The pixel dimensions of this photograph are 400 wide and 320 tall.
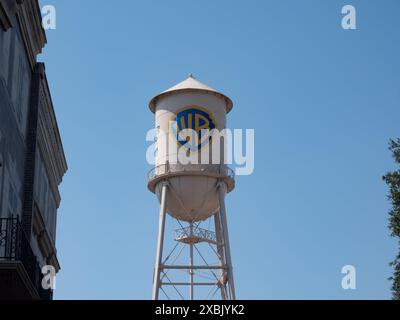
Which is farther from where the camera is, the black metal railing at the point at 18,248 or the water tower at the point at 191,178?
the water tower at the point at 191,178

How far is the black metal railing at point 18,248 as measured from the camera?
20.1 metres

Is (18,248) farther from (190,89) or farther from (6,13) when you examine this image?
(190,89)

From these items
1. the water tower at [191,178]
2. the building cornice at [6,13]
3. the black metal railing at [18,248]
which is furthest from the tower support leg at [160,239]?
the building cornice at [6,13]

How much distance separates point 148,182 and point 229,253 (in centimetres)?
521

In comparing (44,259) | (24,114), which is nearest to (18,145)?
(24,114)

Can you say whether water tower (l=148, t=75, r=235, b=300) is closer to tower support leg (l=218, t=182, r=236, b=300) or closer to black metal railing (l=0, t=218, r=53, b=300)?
tower support leg (l=218, t=182, r=236, b=300)

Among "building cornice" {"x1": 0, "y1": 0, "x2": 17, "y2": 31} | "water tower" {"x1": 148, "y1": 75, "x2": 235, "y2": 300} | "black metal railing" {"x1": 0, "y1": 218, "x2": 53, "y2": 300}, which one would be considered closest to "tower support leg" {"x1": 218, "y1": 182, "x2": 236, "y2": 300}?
"water tower" {"x1": 148, "y1": 75, "x2": 235, "y2": 300}

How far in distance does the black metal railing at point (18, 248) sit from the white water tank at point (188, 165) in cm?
1899

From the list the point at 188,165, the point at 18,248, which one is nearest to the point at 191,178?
the point at 188,165

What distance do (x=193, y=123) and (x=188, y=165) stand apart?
2.01 m

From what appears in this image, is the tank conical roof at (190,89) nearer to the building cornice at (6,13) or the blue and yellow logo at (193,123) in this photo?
the blue and yellow logo at (193,123)
